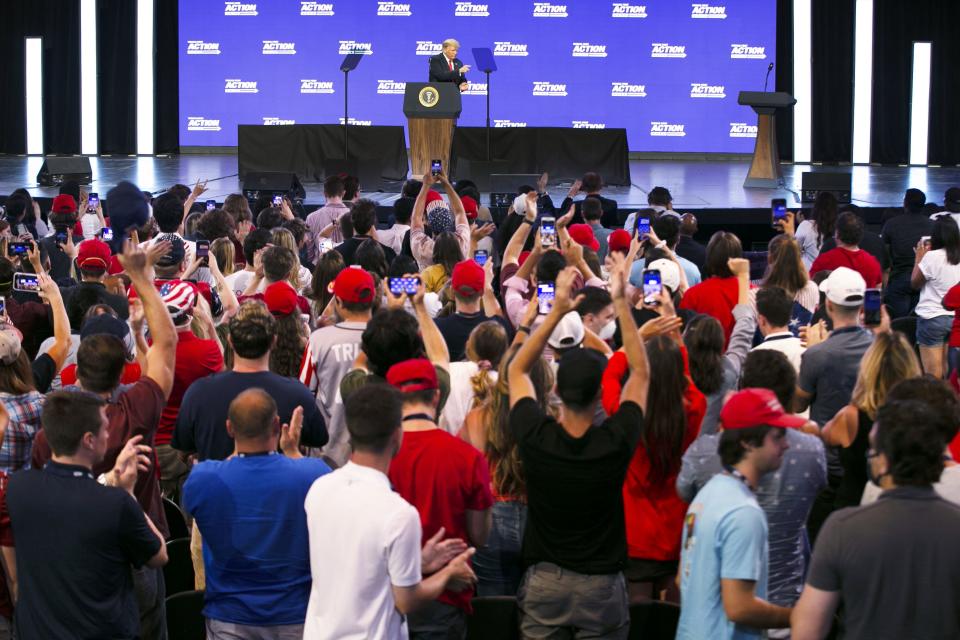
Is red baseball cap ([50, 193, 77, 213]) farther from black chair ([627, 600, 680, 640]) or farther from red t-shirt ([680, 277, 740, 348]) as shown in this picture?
black chair ([627, 600, 680, 640])

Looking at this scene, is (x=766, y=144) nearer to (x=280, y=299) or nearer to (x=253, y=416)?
(x=280, y=299)

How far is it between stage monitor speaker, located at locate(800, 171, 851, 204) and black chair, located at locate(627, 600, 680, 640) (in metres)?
10.6

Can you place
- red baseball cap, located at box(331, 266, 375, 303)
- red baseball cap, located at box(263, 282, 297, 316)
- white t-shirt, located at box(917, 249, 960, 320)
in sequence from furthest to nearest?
white t-shirt, located at box(917, 249, 960, 320), red baseball cap, located at box(263, 282, 297, 316), red baseball cap, located at box(331, 266, 375, 303)

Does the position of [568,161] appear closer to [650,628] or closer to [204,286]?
[204,286]

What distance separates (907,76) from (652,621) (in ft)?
63.3

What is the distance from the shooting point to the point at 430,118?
1534 centimetres

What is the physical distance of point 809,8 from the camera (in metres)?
20.7

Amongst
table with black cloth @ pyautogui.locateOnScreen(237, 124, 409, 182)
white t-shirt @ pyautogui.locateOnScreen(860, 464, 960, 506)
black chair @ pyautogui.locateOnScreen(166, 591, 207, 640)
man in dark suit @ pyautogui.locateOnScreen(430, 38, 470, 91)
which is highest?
man in dark suit @ pyautogui.locateOnScreen(430, 38, 470, 91)

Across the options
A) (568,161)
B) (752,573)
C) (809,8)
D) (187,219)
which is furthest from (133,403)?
(809,8)

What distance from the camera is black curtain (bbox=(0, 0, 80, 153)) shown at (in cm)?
2116

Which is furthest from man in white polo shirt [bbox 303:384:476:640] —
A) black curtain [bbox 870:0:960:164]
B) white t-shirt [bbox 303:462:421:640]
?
black curtain [bbox 870:0:960:164]

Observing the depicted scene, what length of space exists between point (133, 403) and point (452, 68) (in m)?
12.0

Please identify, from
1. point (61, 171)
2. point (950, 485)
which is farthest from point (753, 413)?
point (61, 171)

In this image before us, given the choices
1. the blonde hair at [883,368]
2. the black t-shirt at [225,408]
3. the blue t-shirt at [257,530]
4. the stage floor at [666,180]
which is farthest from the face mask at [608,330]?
the stage floor at [666,180]
